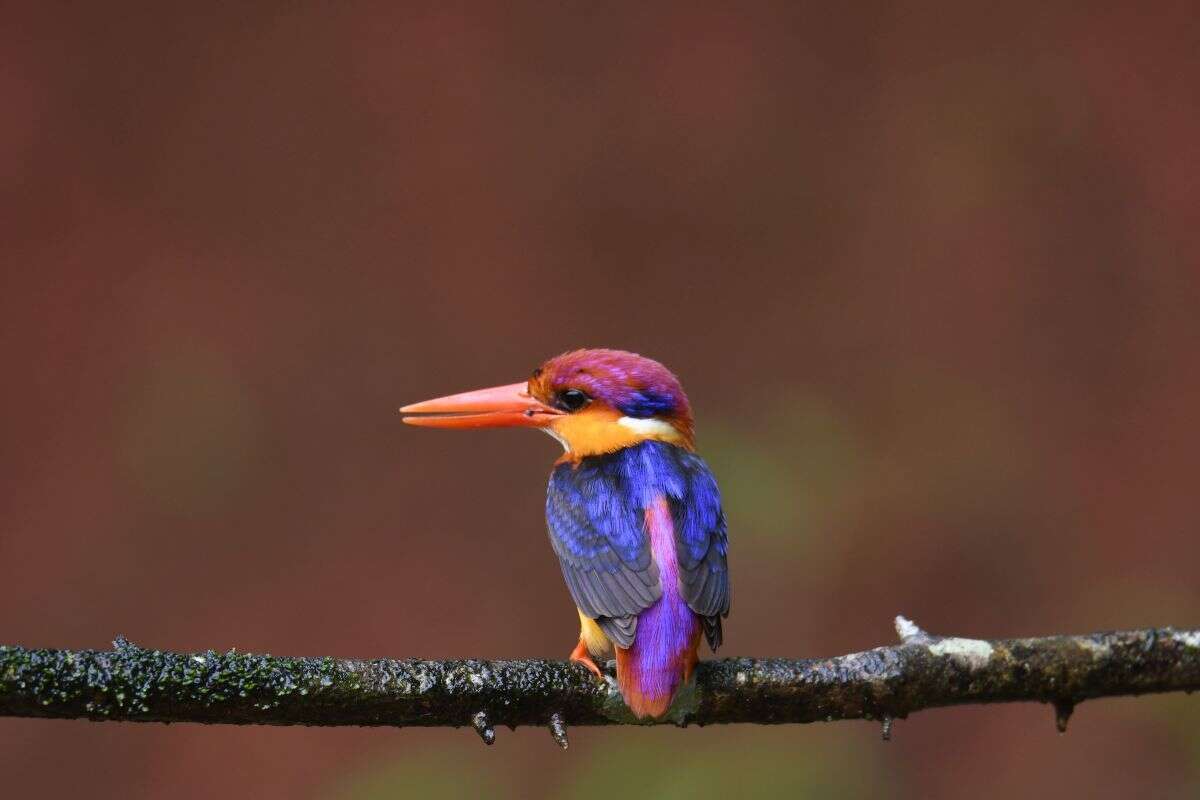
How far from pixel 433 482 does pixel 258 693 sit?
2.06m

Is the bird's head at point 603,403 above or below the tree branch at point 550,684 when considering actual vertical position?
above

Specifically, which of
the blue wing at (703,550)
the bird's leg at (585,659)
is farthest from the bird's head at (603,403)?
the bird's leg at (585,659)

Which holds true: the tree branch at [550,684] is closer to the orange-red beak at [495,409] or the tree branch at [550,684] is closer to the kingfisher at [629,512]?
the kingfisher at [629,512]

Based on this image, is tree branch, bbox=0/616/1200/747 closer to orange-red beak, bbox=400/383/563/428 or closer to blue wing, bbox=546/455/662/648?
blue wing, bbox=546/455/662/648

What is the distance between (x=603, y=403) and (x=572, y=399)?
0.16ft

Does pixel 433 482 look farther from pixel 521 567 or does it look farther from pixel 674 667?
pixel 674 667

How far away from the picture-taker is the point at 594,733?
3188mm

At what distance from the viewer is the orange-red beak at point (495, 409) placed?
1.82 m

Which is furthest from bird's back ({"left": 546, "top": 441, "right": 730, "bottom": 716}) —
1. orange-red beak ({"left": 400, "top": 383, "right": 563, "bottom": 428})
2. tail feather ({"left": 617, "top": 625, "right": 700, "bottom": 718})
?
orange-red beak ({"left": 400, "top": 383, "right": 563, "bottom": 428})

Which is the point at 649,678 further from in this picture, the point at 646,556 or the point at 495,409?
the point at 495,409

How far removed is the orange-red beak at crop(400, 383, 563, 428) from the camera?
182cm

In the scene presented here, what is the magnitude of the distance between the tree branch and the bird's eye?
1.36ft

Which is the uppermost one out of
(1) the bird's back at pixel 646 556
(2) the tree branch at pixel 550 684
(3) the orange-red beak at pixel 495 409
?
(3) the orange-red beak at pixel 495 409

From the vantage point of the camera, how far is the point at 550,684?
57.0 inches
